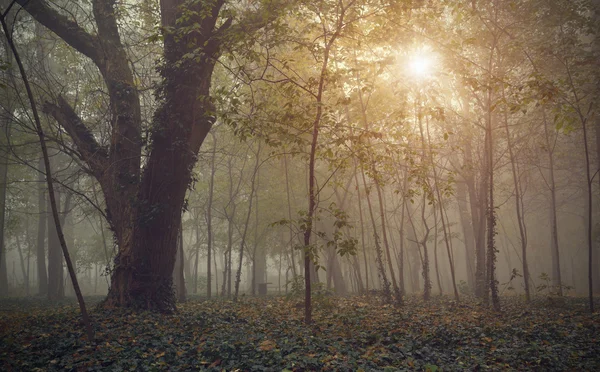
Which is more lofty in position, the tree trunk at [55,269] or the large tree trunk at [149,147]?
the large tree trunk at [149,147]

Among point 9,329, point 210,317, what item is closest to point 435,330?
point 210,317

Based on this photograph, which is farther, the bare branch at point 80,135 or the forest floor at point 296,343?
the bare branch at point 80,135

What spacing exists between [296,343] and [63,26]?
891 centimetres

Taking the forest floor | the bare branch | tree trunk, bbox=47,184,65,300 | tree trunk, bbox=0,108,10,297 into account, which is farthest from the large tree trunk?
tree trunk, bbox=47,184,65,300

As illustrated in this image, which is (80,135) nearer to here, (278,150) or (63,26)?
(63,26)

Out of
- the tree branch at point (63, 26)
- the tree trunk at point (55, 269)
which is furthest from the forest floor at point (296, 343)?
the tree trunk at point (55, 269)

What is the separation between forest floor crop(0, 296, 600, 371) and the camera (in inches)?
199

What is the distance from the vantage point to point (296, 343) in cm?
589

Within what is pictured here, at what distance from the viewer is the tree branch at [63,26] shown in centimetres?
891

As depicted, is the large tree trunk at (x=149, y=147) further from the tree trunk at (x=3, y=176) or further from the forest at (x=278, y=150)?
the tree trunk at (x=3, y=176)

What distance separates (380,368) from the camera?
4906 millimetres

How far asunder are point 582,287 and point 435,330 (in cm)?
3227

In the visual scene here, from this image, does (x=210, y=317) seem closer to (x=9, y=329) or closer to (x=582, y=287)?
(x=9, y=329)

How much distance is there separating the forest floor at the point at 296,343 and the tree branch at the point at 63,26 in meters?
6.19
